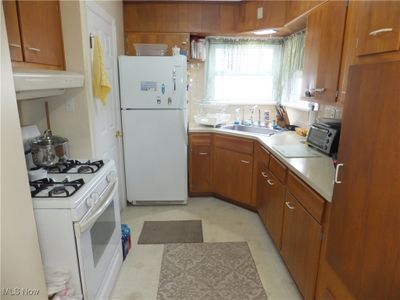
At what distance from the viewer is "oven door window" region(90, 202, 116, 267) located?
5.27 feet

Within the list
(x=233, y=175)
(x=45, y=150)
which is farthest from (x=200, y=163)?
(x=45, y=150)

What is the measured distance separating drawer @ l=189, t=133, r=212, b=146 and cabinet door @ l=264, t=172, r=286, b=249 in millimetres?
956

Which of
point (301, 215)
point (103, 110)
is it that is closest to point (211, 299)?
point (301, 215)

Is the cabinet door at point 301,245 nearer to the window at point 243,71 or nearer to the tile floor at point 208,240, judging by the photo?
the tile floor at point 208,240

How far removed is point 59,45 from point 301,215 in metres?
2.04

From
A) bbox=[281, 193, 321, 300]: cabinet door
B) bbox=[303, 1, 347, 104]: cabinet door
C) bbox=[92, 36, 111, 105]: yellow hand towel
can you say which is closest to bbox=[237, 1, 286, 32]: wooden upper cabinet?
bbox=[303, 1, 347, 104]: cabinet door

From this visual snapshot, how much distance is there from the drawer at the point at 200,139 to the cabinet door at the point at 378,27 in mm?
2120

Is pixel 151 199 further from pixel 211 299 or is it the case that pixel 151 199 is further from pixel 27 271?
pixel 27 271

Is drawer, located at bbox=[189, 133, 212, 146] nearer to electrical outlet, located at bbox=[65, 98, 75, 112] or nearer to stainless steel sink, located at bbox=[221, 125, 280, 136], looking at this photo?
stainless steel sink, located at bbox=[221, 125, 280, 136]

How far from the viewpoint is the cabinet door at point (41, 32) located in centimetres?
148

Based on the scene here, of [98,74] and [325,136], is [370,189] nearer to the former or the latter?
[325,136]

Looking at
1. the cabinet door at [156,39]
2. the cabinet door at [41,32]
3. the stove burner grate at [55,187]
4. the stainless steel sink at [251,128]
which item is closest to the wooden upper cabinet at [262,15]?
the cabinet door at [156,39]

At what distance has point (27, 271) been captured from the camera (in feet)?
3.71

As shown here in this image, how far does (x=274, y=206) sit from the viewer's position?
238 centimetres
